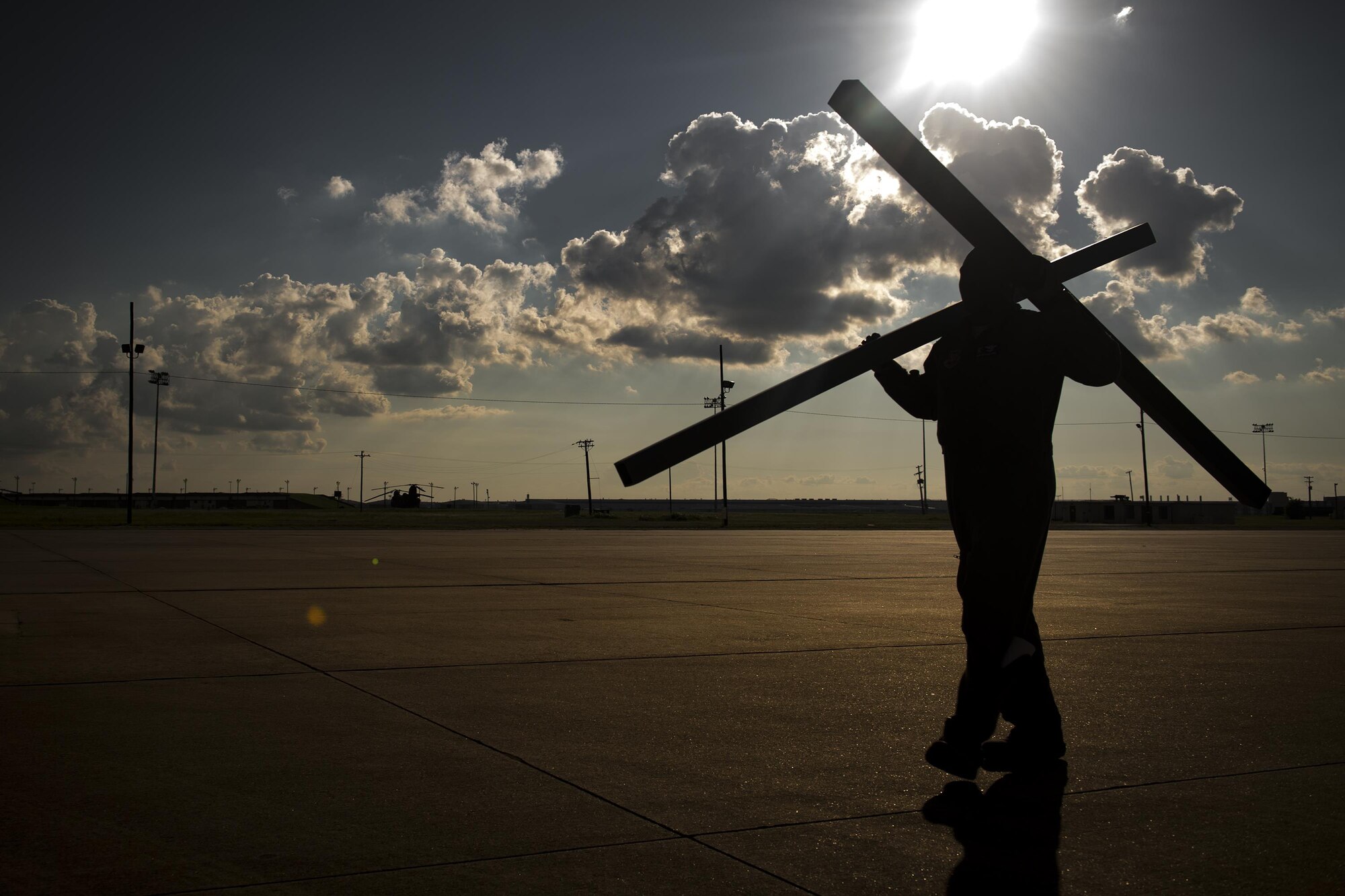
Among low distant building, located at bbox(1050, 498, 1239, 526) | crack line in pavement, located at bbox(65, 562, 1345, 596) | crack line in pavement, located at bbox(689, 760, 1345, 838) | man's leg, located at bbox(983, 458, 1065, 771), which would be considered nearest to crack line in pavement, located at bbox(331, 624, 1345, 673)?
man's leg, located at bbox(983, 458, 1065, 771)

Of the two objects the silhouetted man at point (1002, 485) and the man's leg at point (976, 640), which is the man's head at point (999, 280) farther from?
the man's leg at point (976, 640)

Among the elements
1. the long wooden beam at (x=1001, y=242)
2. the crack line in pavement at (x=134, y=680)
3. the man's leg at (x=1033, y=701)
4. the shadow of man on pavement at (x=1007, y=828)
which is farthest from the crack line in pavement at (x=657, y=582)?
the long wooden beam at (x=1001, y=242)

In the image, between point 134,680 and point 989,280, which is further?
point 134,680

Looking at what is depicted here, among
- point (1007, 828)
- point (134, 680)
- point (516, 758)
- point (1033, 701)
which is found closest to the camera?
point (1007, 828)

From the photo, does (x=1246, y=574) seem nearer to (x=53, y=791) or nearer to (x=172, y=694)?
(x=172, y=694)

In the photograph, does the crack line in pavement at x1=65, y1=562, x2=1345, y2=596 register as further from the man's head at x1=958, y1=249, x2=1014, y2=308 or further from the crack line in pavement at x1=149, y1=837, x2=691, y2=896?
the crack line in pavement at x1=149, y1=837, x2=691, y2=896

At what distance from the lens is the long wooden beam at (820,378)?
3406 mm

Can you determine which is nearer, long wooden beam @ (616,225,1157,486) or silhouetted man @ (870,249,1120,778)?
long wooden beam @ (616,225,1157,486)

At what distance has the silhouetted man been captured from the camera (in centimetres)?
375

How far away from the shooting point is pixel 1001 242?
3.92m

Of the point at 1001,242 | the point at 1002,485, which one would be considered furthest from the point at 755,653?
the point at 1001,242

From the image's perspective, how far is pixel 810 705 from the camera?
209 inches

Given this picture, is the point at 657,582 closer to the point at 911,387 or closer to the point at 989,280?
the point at 911,387

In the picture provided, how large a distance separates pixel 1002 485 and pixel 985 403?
1.03 ft
